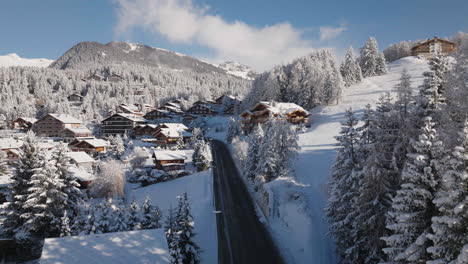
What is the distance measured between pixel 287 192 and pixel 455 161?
21366mm

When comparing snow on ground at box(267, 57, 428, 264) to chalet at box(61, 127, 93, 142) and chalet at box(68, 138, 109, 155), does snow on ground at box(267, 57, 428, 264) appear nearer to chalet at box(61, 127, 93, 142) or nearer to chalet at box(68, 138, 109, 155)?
chalet at box(68, 138, 109, 155)

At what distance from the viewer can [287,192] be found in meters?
30.0

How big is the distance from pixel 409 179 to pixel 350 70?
247 feet

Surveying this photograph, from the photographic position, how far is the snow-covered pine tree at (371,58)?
8688cm

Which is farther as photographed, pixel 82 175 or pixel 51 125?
pixel 51 125

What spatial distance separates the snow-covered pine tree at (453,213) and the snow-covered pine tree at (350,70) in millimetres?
72984

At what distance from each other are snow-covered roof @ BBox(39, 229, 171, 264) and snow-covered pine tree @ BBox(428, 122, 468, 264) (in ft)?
43.5

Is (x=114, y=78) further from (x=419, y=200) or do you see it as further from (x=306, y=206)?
(x=419, y=200)

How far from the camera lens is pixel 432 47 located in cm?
9388

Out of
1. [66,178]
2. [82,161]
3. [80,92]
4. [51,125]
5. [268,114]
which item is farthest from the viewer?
[80,92]

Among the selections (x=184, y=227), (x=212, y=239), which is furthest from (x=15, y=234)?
(x=212, y=239)

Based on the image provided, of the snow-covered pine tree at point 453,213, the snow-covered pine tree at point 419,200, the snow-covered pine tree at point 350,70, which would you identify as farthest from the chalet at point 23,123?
the snow-covered pine tree at point 453,213

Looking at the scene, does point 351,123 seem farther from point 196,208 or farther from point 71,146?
point 71,146

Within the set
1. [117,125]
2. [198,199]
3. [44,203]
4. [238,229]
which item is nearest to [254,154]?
[198,199]
